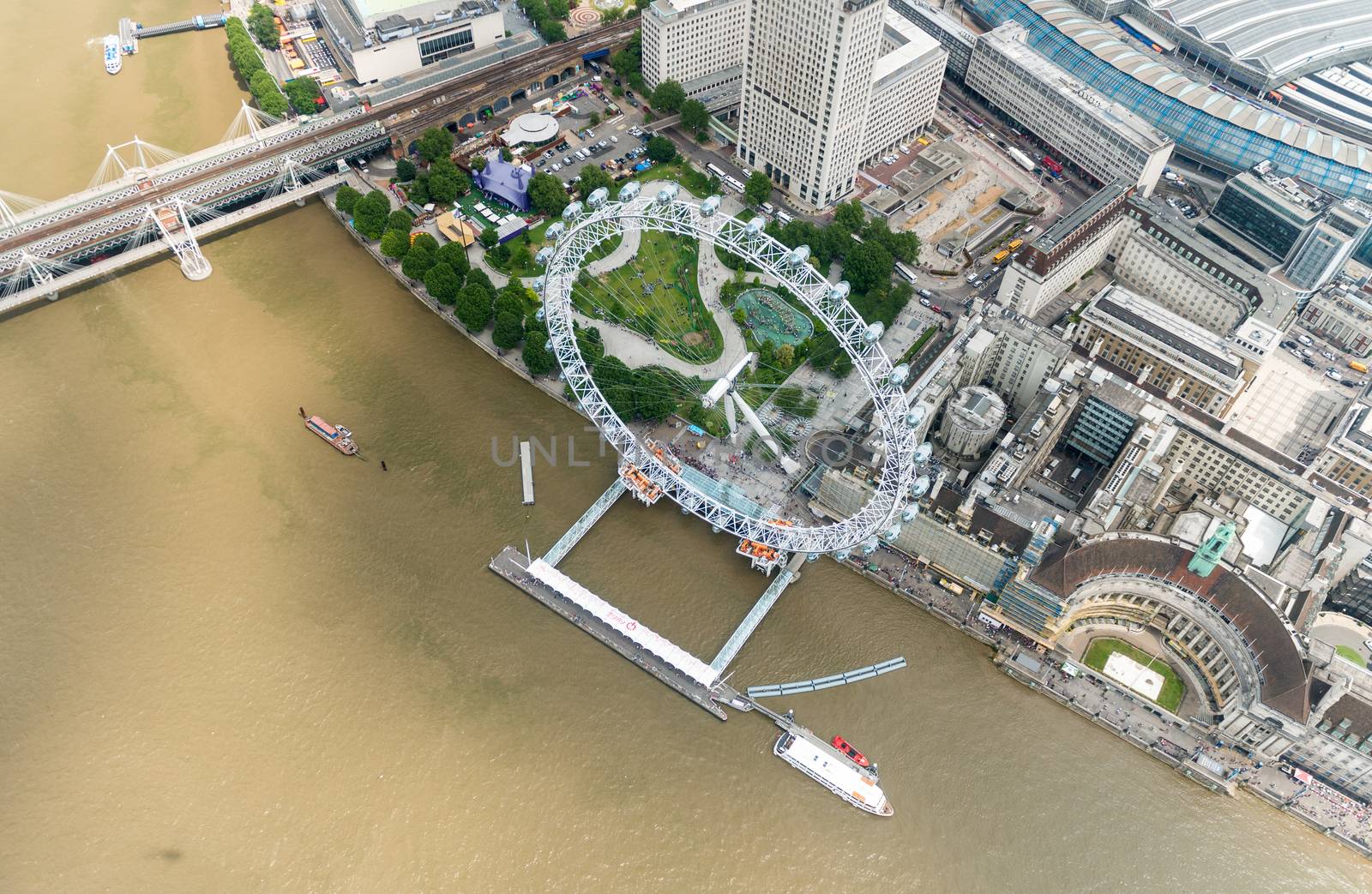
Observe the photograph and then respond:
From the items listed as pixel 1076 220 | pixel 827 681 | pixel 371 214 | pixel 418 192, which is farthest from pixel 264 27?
pixel 827 681

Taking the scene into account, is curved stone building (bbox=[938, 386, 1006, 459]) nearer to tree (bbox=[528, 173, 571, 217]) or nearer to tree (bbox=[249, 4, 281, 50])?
tree (bbox=[528, 173, 571, 217])

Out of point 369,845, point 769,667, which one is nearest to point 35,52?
point 369,845

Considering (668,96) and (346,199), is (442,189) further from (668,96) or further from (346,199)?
(668,96)

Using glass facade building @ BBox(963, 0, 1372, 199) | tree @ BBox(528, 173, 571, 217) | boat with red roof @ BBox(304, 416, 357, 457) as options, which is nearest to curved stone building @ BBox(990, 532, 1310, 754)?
boat with red roof @ BBox(304, 416, 357, 457)

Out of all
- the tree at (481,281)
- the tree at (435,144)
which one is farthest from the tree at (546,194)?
the tree at (481,281)

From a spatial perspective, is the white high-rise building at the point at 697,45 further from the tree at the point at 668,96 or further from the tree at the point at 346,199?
the tree at the point at 346,199

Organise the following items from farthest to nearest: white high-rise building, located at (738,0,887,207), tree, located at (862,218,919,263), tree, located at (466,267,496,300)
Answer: tree, located at (862,218,919,263) < white high-rise building, located at (738,0,887,207) < tree, located at (466,267,496,300)

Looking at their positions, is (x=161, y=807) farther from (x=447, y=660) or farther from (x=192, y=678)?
(x=447, y=660)
